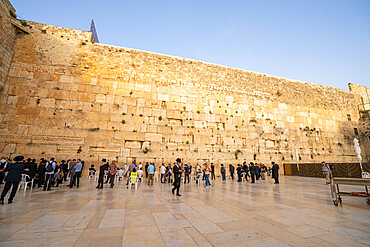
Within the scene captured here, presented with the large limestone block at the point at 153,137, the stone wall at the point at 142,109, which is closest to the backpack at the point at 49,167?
the stone wall at the point at 142,109

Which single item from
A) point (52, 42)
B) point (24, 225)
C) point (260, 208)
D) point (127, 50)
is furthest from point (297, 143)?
point (52, 42)

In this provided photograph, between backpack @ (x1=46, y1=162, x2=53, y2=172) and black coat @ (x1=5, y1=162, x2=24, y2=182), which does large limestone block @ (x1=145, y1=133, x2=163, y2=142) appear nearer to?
backpack @ (x1=46, y1=162, x2=53, y2=172)

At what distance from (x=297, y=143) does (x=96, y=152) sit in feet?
60.7

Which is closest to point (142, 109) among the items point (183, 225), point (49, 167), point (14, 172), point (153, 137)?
point (153, 137)

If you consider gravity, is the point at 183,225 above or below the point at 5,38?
below

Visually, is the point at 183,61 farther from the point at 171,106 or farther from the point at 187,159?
the point at 187,159

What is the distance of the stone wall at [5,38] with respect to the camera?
38.5ft

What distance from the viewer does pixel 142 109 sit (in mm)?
14492

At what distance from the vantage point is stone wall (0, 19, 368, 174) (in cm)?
1234

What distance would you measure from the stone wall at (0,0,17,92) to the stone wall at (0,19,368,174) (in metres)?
0.38

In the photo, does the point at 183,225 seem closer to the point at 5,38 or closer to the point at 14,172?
the point at 14,172

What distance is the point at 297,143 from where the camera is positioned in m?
18.3

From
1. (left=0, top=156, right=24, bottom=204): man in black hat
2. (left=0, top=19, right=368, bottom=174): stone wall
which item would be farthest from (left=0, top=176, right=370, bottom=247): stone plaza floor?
(left=0, top=19, right=368, bottom=174): stone wall

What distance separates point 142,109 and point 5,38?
32.6ft
